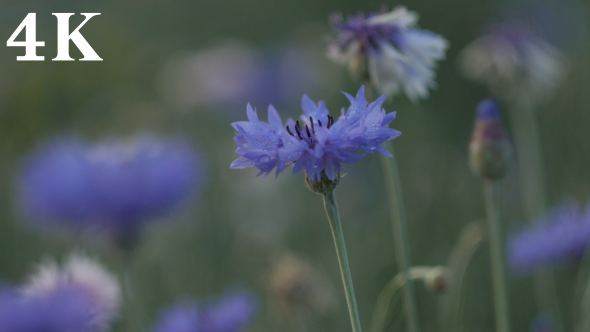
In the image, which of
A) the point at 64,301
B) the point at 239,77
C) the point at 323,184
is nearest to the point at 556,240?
the point at 323,184

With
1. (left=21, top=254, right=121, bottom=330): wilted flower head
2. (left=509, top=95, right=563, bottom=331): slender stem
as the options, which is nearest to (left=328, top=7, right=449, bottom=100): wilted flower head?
(left=509, top=95, right=563, bottom=331): slender stem

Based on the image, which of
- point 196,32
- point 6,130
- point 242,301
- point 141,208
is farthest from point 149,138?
point 196,32

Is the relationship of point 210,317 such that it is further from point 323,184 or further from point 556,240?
point 556,240

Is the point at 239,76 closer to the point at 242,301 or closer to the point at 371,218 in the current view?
the point at 371,218

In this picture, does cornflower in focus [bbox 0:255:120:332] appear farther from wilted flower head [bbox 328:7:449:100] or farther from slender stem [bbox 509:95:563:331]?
slender stem [bbox 509:95:563:331]

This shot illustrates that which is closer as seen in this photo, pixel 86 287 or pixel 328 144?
pixel 328 144

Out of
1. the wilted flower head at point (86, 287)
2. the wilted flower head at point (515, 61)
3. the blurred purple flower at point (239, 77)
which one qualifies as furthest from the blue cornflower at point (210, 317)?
the blurred purple flower at point (239, 77)
